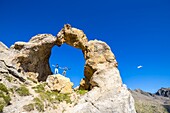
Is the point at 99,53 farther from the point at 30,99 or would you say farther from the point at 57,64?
the point at 30,99

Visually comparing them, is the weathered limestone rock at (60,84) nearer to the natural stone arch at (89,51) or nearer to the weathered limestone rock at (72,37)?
the natural stone arch at (89,51)

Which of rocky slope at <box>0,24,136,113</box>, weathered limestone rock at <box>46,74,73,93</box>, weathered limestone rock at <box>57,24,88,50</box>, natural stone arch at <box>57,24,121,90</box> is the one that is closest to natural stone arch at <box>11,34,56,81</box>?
rocky slope at <box>0,24,136,113</box>

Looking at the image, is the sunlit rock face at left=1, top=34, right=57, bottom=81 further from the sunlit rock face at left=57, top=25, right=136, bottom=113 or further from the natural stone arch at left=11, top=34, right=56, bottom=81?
the sunlit rock face at left=57, top=25, right=136, bottom=113

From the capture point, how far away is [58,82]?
44906 millimetres

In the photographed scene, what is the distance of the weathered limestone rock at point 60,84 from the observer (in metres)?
43.8

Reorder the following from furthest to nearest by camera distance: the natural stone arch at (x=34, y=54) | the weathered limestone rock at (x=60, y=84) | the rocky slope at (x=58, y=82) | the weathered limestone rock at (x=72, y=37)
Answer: the weathered limestone rock at (x=72, y=37)
the natural stone arch at (x=34, y=54)
the weathered limestone rock at (x=60, y=84)
the rocky slope at (x=58, y=82)

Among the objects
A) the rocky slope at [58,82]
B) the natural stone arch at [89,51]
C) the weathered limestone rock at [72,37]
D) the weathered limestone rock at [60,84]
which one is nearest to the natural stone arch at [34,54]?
the rocky slope at [58,82]

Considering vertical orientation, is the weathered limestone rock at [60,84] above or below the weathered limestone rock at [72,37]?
below

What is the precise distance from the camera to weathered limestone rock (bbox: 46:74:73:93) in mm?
43844

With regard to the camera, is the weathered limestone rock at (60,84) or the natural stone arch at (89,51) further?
the natural stone arch at (89,51)

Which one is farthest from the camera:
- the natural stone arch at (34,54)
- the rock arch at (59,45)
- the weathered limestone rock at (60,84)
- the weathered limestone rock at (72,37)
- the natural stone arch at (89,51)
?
the weathered limestone rock at (72,37)

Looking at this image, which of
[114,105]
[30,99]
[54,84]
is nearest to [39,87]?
[54,84]

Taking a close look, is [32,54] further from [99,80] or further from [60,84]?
[99,80]

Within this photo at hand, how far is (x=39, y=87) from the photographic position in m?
42.1
